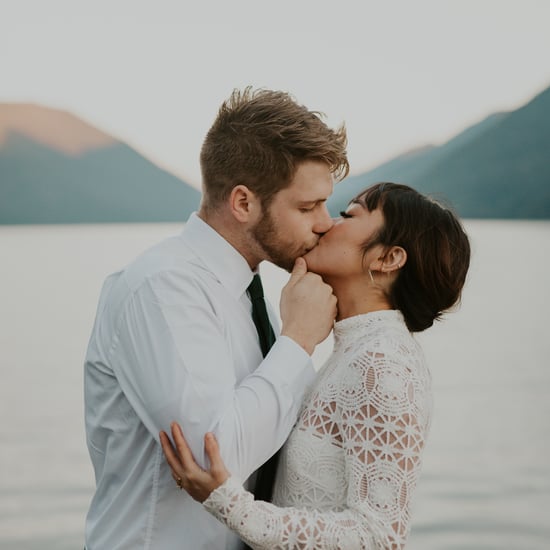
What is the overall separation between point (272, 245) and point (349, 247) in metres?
0.23

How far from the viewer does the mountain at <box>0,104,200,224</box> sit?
391ft

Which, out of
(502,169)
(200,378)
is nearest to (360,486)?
(200,378)

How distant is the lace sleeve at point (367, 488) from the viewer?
2.12m

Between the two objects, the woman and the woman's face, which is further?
the woman's face

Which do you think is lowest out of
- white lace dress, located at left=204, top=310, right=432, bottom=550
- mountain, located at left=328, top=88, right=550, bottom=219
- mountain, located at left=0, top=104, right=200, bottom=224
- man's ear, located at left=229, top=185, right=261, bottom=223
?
mountain, located at left=0, top=104, right=200, bottom=224

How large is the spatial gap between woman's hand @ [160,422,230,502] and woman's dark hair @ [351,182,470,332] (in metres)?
0.80

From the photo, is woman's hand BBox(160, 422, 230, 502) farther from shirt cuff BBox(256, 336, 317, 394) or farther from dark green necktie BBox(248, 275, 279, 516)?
dark green necktie BBox(248, 275, 279, 516)

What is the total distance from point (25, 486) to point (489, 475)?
4292mm

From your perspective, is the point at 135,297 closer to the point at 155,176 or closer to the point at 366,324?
the point at 366,324

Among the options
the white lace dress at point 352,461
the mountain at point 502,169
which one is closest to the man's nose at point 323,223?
the white lace dress at point 352,461

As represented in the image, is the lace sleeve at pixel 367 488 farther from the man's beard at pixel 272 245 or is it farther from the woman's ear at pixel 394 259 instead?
the man's beard at pixel 272 245

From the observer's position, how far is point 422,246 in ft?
8.24

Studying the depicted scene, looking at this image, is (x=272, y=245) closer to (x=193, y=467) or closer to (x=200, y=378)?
(x=200, y=378)

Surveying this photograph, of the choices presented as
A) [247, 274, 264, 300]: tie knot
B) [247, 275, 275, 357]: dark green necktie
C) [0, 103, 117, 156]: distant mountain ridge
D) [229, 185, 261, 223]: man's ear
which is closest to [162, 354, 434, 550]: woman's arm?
[247, 275, 275, 357]: dark green necktie
